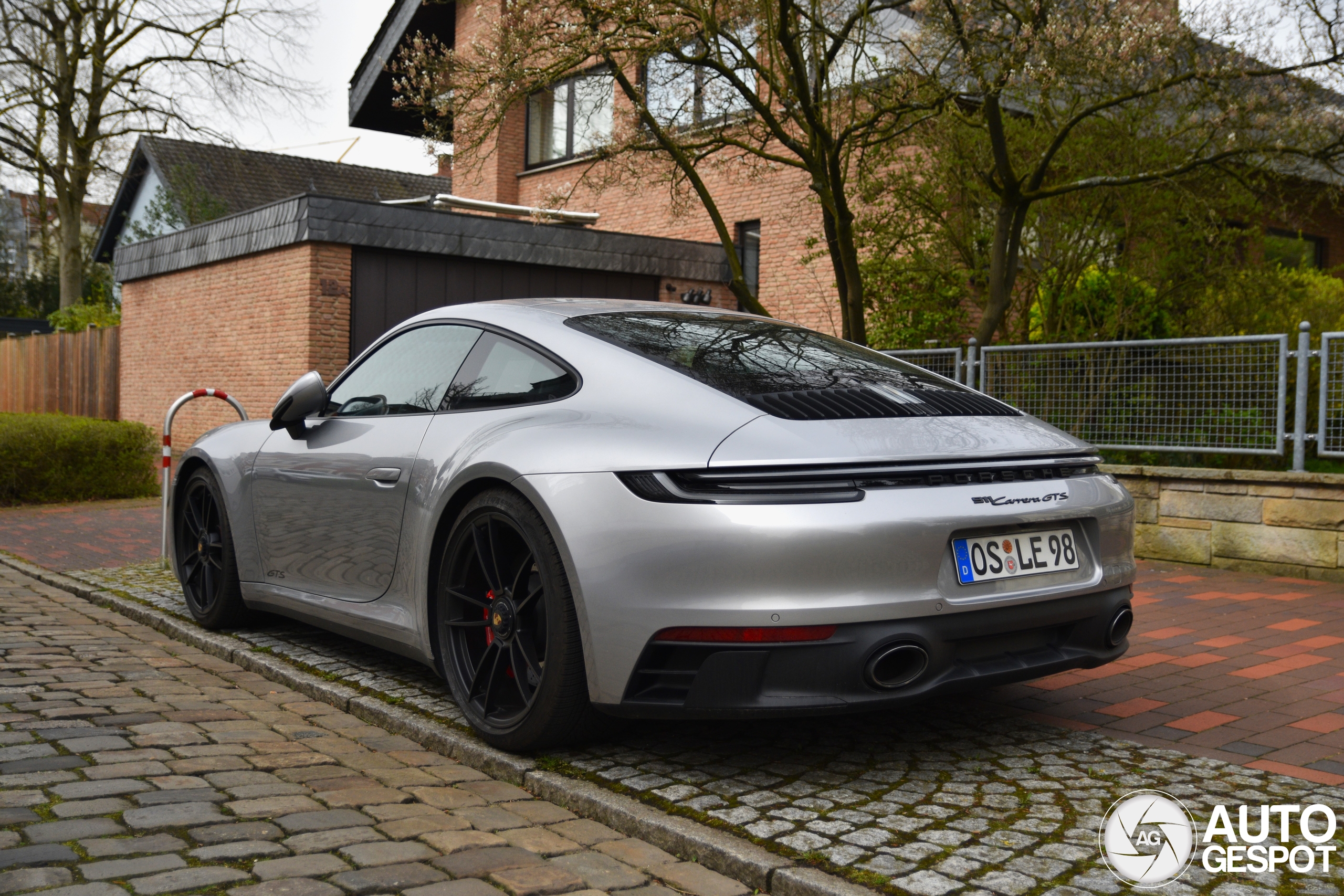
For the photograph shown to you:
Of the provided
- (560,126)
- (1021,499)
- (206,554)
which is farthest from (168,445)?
(560,126)

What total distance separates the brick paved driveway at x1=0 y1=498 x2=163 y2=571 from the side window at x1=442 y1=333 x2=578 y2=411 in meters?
5.05

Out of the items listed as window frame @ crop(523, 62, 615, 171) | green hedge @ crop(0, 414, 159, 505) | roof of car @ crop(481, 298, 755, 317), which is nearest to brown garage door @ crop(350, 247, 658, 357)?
green hedge @ crop(0, 414, 159, 505)

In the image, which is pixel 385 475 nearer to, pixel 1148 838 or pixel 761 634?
pixel 761 634

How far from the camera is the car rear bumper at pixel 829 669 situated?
306 centimetres

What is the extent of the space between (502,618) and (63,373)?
2236 cm

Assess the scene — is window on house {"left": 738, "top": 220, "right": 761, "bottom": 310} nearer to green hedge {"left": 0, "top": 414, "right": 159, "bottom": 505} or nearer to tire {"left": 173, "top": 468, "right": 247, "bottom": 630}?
green hedge {"left": 0, "top": 414, "right": 159, "bottom": 505}

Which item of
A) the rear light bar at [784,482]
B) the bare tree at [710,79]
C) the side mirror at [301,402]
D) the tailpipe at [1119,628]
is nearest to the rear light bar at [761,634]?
the rear light bar at [784,482]

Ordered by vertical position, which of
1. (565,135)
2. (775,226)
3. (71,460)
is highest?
(565,135)

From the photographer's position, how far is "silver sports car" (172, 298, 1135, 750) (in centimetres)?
308

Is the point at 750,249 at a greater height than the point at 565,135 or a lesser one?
lesser

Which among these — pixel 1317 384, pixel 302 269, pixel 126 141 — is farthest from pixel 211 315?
pixel 126 141

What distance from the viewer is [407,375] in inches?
179

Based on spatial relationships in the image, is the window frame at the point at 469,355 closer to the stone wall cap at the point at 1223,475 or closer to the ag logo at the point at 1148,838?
the ag logo at the point at 1148,838

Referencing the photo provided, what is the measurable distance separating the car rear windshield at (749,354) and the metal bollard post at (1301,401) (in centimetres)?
432
